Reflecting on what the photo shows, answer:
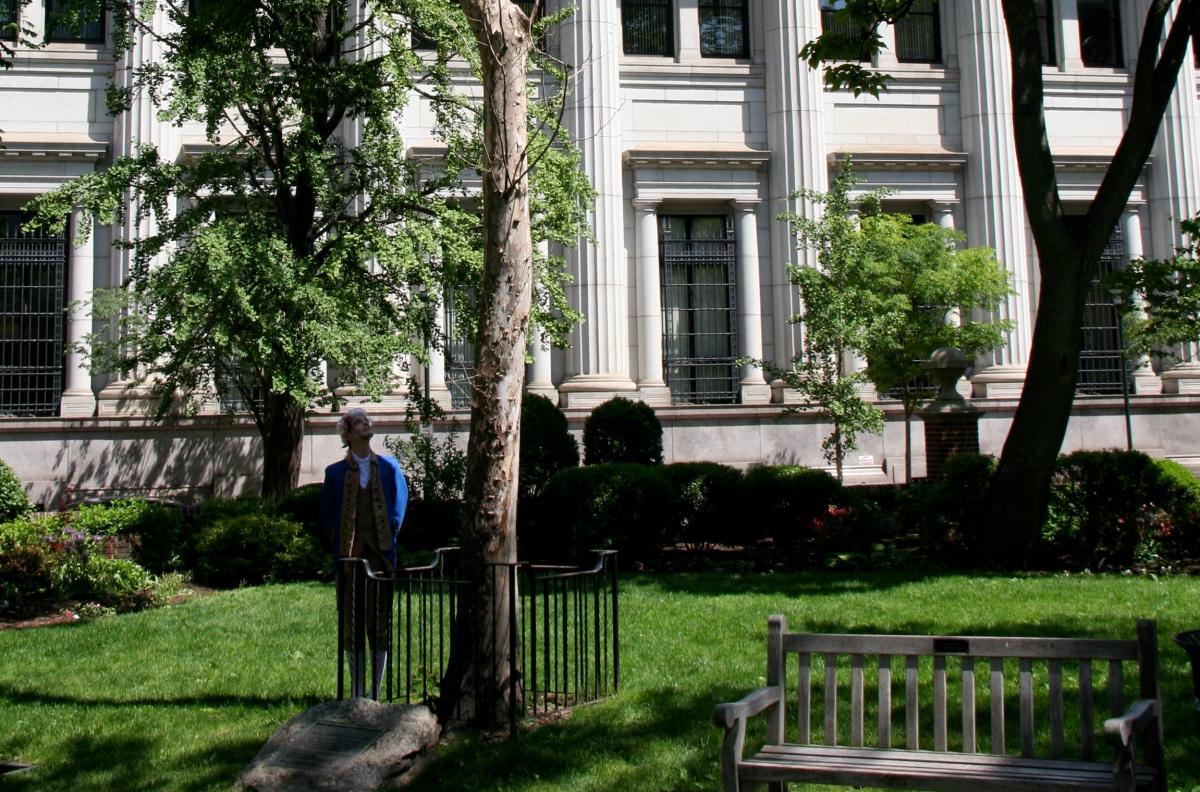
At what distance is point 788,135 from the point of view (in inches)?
927

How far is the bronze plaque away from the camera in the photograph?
5.87 m

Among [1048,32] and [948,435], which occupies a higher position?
[1048,32]

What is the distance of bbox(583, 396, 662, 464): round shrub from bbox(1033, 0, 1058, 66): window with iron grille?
13.8 metres

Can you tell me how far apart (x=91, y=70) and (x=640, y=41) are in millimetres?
11102

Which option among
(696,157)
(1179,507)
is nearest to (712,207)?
(696,157)

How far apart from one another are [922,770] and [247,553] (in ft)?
35.6

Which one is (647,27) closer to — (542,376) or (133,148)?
(542,376)

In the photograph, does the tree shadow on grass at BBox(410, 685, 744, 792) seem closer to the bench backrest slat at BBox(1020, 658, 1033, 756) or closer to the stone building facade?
the bench backrest slat at BBox(1020, 658, 1033, 756)

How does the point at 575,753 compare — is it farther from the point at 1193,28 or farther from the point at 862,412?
the point at 862,412

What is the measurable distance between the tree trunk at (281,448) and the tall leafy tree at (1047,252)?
8.83 metres

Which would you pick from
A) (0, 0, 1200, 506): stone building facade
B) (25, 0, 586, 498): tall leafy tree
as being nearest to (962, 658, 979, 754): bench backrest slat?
(25, 0, 586, 498): tall leafy tree

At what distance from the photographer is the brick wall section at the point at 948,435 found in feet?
56.2

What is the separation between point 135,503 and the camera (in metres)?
14.6

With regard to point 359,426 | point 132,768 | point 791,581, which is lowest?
point 132,768
